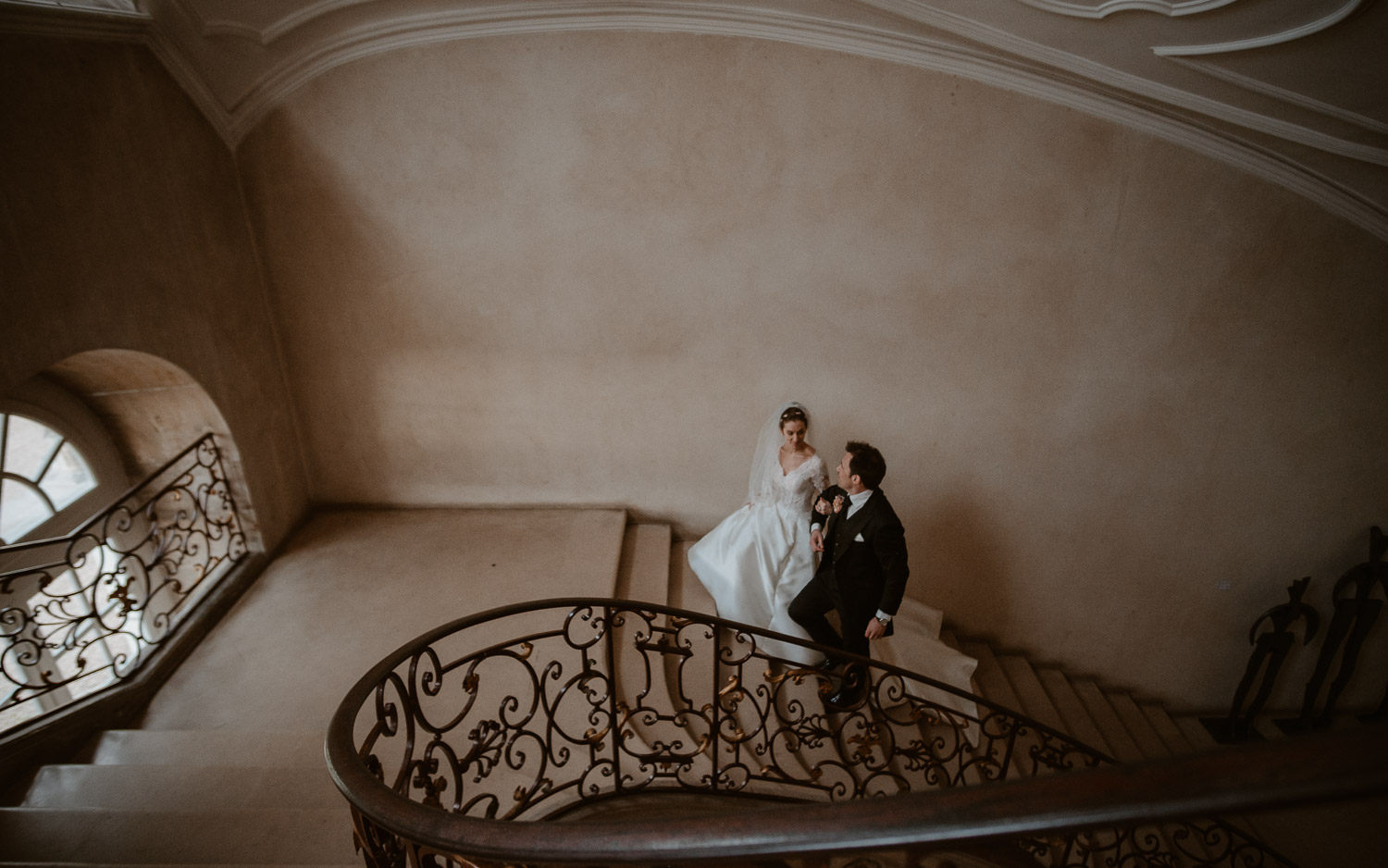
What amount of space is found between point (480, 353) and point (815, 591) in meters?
3.27

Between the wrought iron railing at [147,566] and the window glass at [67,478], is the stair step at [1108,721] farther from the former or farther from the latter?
the window glass at [67,478]

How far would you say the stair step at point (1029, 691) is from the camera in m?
6.06

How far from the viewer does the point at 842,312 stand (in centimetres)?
560

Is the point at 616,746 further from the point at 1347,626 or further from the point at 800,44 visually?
the point at 1347,626

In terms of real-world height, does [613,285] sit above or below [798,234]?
below

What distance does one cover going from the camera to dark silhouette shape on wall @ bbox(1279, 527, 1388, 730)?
19.9 feet

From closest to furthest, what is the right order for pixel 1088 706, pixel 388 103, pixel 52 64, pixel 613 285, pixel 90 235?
pixel 52 64, pixel 90 235, pixel 388 103, pixel 613 285, pixel 1088 706

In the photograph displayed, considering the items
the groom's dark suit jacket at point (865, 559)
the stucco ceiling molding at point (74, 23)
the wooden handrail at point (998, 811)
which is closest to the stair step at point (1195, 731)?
the groom's dark suit jacket at point (865, 559)

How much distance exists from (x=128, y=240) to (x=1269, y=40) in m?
6.55

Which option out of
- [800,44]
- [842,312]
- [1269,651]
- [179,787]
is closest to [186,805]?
[179,787]

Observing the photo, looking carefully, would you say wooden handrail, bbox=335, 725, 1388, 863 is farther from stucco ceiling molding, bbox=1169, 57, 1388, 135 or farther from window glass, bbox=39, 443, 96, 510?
window glass, bbox=39, 443, 96, 510

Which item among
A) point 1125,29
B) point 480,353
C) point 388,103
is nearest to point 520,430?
point 480,353

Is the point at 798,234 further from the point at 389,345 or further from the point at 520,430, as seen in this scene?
the point at 389,345

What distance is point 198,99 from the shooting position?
4840 millimetres
